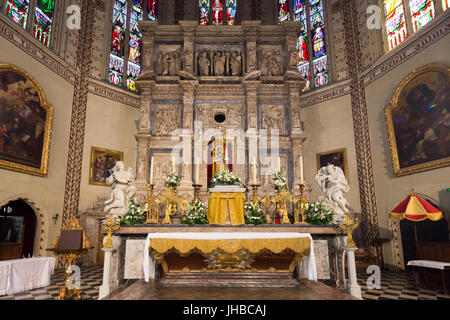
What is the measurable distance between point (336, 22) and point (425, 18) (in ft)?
16.1

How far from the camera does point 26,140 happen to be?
1065 centimetres

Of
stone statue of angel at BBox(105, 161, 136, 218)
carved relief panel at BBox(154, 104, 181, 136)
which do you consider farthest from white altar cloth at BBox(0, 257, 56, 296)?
carved relief panel at BBox(154, 104, 181, 136)

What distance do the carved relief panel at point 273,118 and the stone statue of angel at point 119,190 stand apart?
7.89 meters

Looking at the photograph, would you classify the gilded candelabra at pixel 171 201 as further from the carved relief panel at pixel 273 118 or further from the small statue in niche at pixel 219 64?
A: the small statue in niche at pixel 219 64

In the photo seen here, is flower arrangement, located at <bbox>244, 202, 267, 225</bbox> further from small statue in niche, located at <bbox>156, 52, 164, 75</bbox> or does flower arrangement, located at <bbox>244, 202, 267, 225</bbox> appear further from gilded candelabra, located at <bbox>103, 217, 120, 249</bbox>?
small statue in niche, located at <bbox>156, 52, 164, 75</bbox>

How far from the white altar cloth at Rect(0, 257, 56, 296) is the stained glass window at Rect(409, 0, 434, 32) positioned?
46.4 feet

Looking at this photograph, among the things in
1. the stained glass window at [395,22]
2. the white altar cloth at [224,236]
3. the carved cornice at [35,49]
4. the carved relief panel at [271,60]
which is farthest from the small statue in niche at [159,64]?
the white altar cloth at [224,236]

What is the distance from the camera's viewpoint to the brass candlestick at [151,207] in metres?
7.09

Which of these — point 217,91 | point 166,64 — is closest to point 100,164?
point 166,64

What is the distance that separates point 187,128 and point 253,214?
290 inches

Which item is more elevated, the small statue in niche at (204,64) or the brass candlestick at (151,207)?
the small statue in niche at (204,64)

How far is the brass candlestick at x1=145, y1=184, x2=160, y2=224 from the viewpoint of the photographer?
23.3 feet

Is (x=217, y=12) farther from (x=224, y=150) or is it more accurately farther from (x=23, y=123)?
(x=23, y=123)
